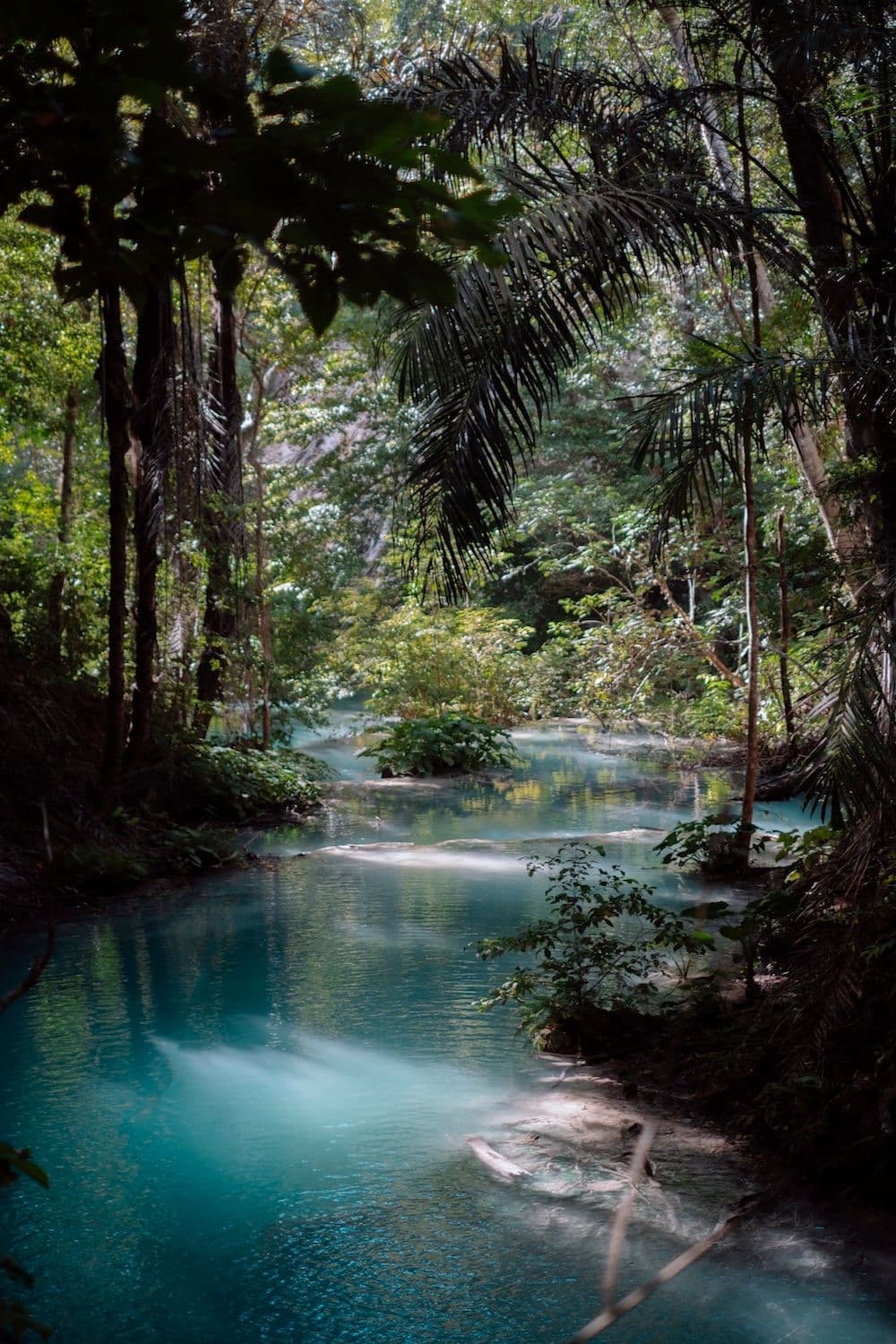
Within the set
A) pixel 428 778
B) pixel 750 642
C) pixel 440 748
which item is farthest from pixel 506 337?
pixel 440 748

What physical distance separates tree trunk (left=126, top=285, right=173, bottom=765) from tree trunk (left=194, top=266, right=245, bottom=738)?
0.83 metres

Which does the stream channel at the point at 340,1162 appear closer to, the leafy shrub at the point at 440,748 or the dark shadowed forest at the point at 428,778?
the dark shadowed forest at the point at 428,778

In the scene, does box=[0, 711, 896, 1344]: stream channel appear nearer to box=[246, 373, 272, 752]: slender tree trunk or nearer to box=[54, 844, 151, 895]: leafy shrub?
box=[54, 844, 151, 895]: leafy shrub

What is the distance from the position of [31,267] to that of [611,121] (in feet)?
20.4

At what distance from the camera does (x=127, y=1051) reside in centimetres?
485

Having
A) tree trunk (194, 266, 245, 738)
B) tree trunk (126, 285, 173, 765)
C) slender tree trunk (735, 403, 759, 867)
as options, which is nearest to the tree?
slender tree trunk (735, 403, 759, 867)

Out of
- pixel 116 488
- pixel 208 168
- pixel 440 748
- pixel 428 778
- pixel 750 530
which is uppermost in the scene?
pixel 116 488

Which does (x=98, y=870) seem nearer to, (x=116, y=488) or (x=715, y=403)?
(x=116, y=488)

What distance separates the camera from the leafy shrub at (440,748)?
44.2 ft

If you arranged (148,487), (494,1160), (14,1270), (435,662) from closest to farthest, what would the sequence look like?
(14,1270)
(494,1160)
(148,487)
(435,662)

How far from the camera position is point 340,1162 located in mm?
3777

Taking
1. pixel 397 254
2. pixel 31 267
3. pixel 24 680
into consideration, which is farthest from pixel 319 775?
pixel 397 254

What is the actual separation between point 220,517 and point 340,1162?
7236 mm

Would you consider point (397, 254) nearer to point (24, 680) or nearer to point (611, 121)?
point (611, 121)
